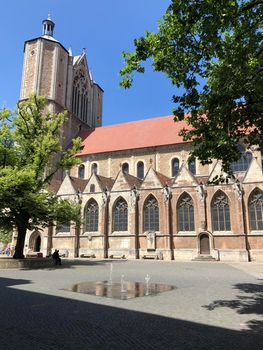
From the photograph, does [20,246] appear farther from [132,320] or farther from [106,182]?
[132,320]

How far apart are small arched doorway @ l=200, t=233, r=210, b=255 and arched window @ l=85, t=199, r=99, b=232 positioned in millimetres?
12489

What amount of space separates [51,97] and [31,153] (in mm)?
28271

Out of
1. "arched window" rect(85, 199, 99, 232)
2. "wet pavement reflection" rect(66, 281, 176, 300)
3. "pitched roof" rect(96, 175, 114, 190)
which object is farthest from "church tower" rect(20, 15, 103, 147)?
"wet pavement reflection" rect(66, 281, 176, 300)

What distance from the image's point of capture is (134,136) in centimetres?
4572

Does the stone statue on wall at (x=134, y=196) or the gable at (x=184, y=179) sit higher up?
the gable at (x=184, y=179)

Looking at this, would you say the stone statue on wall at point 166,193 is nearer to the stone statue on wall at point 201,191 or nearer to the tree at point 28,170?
the stone statue on wall at point 201,191

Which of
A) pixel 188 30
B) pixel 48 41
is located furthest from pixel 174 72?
pixel 48 41

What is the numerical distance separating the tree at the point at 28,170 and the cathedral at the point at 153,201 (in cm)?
268

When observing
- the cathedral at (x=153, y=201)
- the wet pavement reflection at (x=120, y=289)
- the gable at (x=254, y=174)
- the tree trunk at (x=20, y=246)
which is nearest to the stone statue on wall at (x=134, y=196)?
the cathedral at (x=153, y=201)

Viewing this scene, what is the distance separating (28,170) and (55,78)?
33791 millimetres

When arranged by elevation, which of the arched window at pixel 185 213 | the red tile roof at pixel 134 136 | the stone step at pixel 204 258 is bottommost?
the stone step at pixel 204 258

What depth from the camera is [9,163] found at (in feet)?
77.3

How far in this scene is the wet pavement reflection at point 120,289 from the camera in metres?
10.7

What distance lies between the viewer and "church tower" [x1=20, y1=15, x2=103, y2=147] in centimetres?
5091
